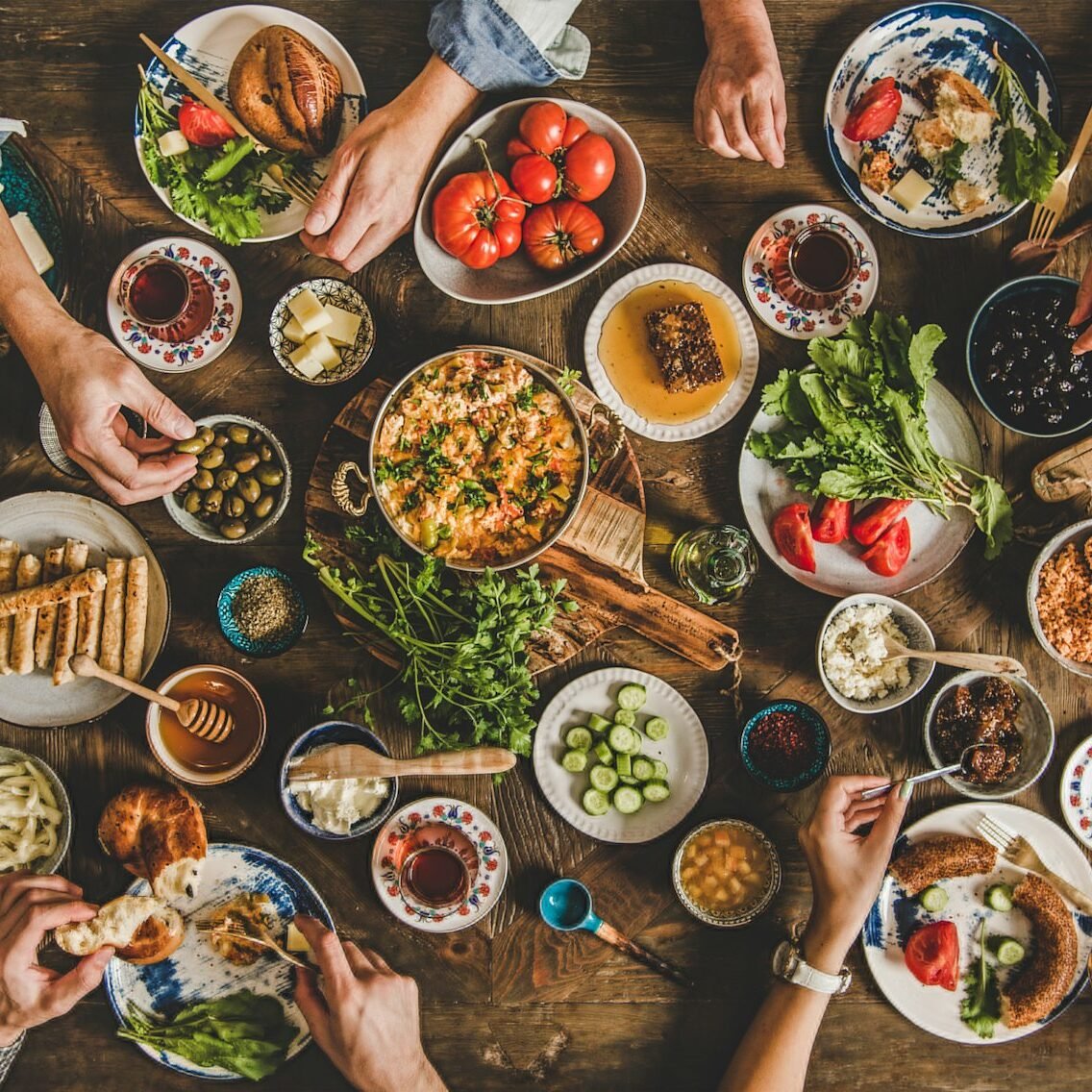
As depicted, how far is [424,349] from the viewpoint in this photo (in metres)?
2.84

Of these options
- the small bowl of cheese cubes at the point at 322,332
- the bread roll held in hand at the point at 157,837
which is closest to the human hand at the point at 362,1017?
the bread roll held in hand at the point at 157,837

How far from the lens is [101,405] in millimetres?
2451

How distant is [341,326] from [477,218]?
520mm

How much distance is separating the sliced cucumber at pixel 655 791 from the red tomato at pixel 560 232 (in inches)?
65.0

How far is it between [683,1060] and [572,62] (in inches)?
124

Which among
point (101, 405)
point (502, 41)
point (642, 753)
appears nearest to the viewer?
point (101, 405)

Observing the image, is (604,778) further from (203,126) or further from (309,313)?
(203,126)

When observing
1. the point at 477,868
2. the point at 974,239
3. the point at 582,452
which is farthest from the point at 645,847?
the point at 974,239

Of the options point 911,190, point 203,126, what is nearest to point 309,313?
point 203,126

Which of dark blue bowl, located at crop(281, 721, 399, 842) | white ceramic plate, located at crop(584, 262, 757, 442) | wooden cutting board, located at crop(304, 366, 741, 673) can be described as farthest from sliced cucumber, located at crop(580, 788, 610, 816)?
white ceramic plate, located at crop(584, 262, 757, 442)

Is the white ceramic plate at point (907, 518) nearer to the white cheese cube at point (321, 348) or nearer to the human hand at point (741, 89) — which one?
the human hand at point (741, 89)

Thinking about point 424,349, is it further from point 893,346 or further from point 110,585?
point 893,346

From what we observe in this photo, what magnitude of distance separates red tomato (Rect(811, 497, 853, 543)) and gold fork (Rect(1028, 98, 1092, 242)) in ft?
3.41

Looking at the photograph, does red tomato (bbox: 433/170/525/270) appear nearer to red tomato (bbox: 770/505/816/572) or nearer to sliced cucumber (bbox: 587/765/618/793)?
red tomato (bbox: 770/505/816/572)
